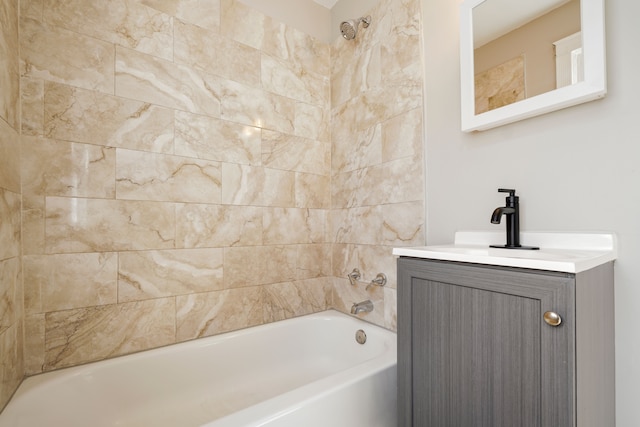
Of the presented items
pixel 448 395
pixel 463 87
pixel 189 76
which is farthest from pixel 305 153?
pixel 448 395

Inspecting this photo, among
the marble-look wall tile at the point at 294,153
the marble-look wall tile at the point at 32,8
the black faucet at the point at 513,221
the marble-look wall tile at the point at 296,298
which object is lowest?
the marble-look wall tile at the point at 296,298

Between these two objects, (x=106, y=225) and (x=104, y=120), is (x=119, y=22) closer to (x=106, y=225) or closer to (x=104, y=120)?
(x=104, y=120)

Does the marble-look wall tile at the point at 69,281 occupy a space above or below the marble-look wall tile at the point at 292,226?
below

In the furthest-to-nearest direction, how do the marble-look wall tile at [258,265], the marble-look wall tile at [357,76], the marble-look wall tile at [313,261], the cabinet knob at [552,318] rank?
the marble-look wall tile at [313,261]
the marble-look wall tile at [357,76]
the marble-look wall tile at [258,265]
the cabinet knob at [552,318]

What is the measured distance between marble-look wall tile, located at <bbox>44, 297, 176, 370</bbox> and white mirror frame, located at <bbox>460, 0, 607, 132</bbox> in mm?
1697

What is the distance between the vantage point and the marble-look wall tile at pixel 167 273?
4.89ft

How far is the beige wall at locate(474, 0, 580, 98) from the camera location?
106 cm

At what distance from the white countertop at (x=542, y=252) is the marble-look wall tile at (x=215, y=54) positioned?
143 centimetres

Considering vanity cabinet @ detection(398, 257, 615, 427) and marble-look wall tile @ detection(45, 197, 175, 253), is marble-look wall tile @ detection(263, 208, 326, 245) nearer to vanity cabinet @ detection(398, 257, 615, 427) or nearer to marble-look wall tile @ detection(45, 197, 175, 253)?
marble-look wall tile @ detection(45, 197, 175, 253)

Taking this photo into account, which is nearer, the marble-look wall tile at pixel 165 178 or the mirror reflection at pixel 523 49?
the mirror reflection at pixel 523 49

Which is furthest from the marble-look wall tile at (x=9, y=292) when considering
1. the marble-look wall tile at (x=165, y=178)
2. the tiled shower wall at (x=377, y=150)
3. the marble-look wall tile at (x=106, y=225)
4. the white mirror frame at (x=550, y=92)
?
the white mirror frame at (x=550, y=92)

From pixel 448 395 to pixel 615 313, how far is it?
1.89ft

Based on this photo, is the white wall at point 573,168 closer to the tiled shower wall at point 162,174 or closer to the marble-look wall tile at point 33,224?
the tiled shower wall at point 162,174

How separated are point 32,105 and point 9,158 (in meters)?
0.31
